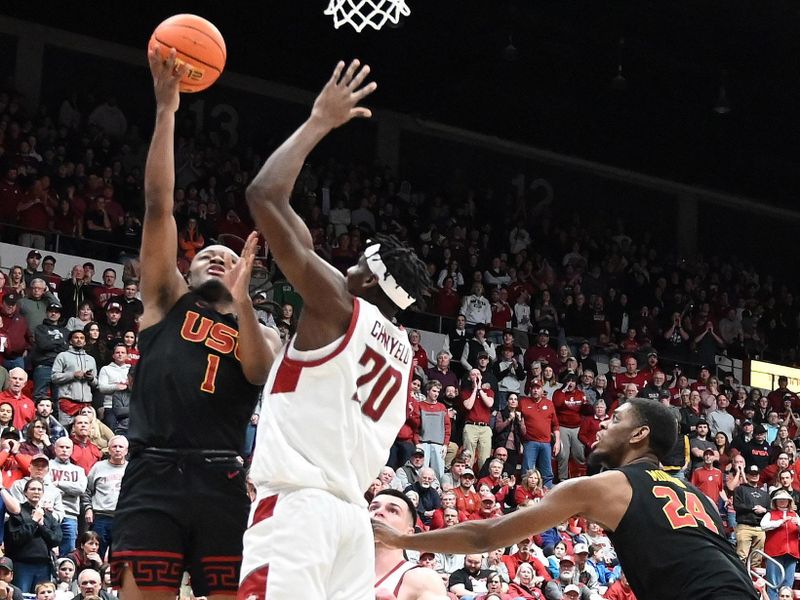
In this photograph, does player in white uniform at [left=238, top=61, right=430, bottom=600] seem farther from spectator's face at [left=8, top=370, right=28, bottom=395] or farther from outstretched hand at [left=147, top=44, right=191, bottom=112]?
spectator's face at [left=8, top=370, right=28, bottom=395]

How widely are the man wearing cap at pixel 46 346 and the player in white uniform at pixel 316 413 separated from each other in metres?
10.1

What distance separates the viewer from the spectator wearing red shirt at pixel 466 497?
1552 centimetres

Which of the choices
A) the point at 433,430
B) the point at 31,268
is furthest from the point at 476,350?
the point at 31,268

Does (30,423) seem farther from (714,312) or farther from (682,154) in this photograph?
(682,154)

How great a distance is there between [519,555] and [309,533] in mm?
11452

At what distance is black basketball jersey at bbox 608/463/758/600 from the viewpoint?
4805mm

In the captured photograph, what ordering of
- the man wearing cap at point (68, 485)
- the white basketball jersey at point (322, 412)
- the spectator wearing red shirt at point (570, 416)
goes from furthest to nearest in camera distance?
the spectator wearing red shirt at point (570, 416), the man wearing cap at point (68, 485), the white basketball jersey at point (322, 412)

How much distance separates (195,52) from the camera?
5.36m

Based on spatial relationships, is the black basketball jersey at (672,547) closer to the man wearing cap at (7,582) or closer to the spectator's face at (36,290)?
the man wearing cap at (7,582)

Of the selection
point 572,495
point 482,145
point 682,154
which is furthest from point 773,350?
point 572,495

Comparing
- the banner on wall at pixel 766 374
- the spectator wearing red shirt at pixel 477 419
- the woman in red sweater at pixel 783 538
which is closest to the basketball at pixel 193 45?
the spectator wearing red shirt at pixel 477 419

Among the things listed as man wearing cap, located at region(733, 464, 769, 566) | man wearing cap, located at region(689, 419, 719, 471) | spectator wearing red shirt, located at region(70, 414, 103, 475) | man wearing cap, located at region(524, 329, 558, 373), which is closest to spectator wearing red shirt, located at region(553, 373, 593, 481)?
man wearing cap, located at region(524, 329, 558, 373)

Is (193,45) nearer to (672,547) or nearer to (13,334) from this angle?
(672,547)

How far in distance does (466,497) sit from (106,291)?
5178mm
